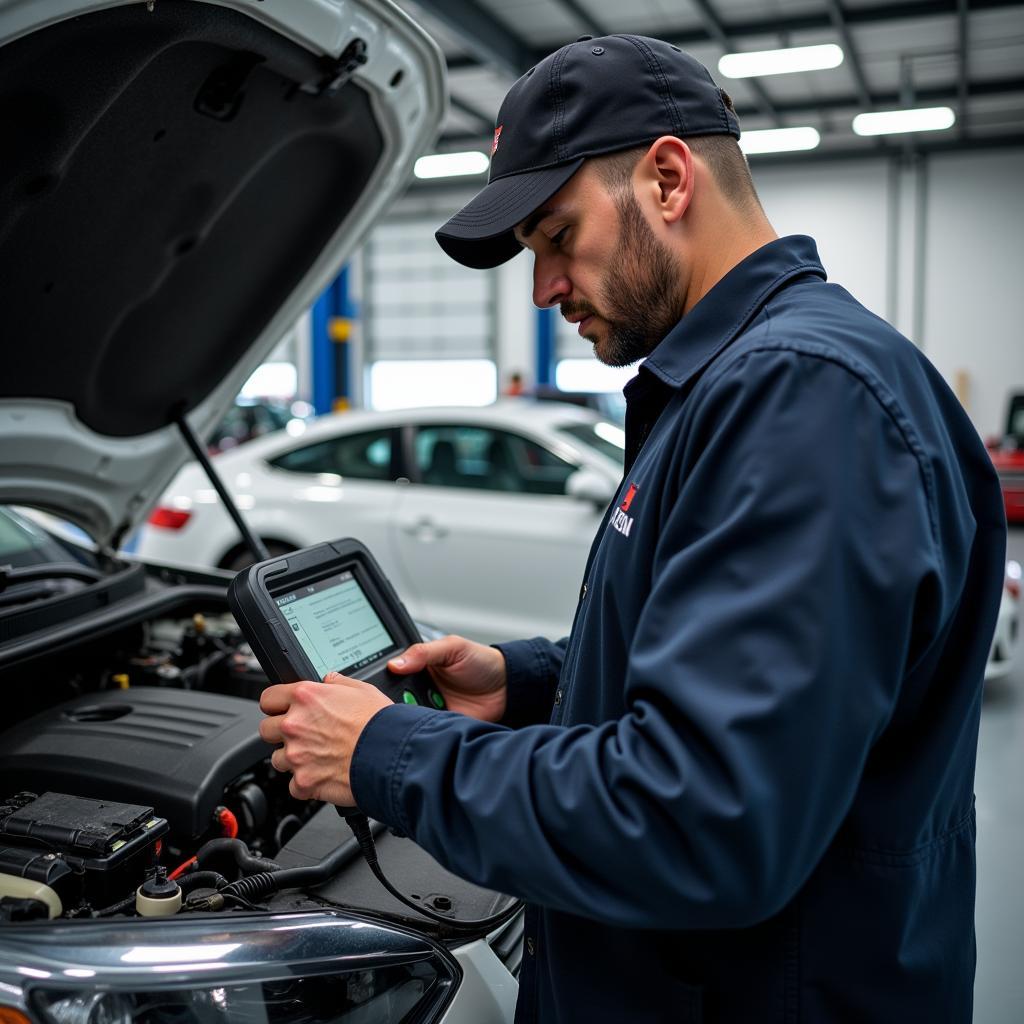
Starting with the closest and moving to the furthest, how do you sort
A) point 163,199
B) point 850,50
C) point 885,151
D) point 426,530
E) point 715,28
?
point 163,199, point 426,530, point 715,28, point 850,50, point 885,151

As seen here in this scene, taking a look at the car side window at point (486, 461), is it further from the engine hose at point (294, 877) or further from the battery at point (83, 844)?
the battery at point (83, 844)

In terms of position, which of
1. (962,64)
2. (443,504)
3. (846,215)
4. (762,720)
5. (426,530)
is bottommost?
(426,530)

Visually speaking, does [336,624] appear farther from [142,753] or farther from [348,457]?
[348,457]

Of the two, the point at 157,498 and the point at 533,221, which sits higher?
the point at 533,221

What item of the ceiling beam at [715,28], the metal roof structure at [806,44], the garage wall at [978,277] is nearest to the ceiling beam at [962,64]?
the metal roof structure at [806,44]

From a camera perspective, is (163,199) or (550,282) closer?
(550,282)

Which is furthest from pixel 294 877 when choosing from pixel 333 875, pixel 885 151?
pixel 885 151

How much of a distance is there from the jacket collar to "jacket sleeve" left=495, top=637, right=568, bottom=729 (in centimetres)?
58

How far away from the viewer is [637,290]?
42.9 inches

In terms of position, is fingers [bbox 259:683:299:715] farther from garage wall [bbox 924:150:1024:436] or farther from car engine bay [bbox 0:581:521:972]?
garage wall [bbox 924:150:1024:436]

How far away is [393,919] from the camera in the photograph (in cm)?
130

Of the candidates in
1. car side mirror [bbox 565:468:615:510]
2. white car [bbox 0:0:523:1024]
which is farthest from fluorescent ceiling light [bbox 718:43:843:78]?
white car [bbox 0:0:523:1024]

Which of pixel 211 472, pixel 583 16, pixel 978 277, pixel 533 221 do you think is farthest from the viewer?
pixel 978 277

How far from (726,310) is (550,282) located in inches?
8.9
